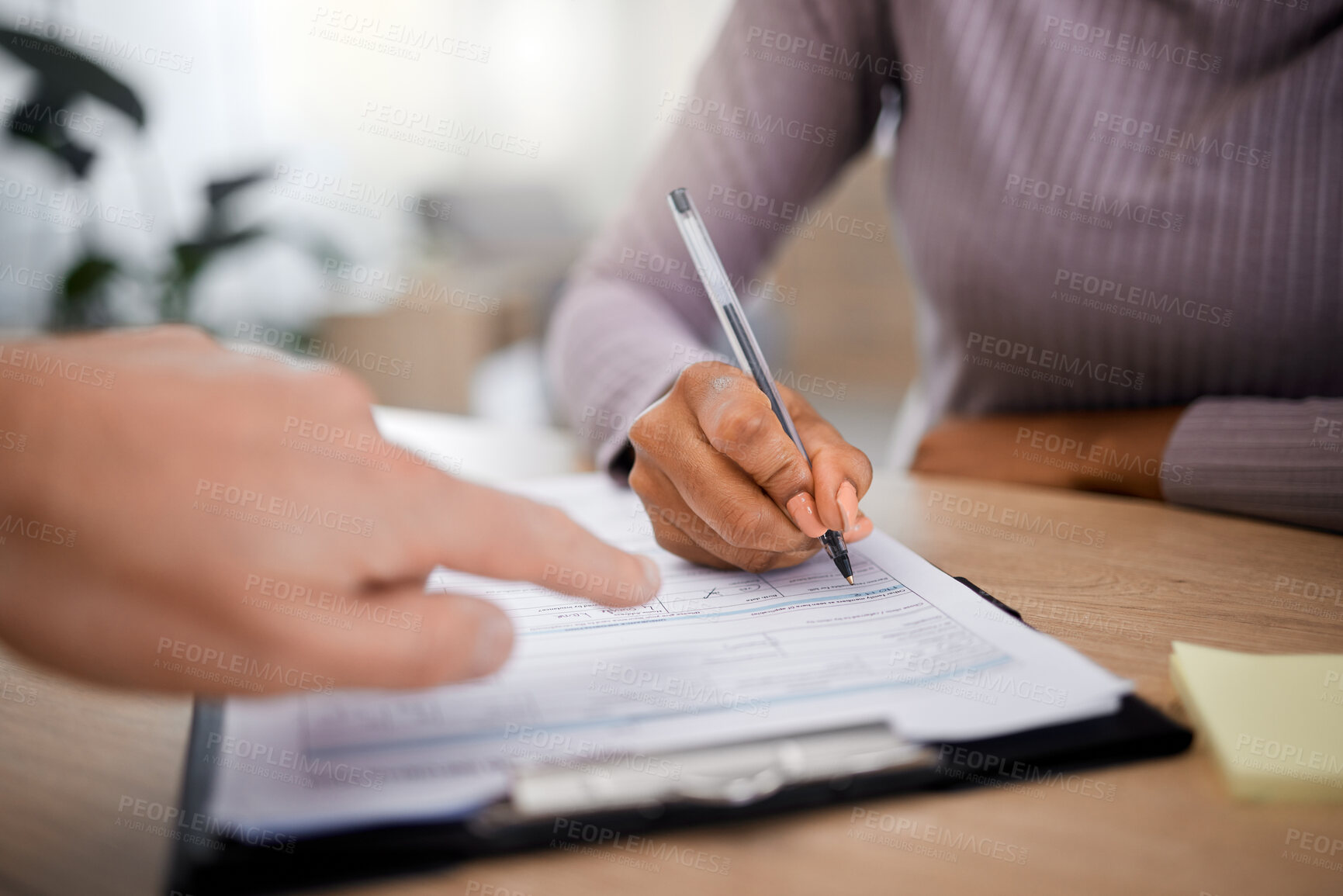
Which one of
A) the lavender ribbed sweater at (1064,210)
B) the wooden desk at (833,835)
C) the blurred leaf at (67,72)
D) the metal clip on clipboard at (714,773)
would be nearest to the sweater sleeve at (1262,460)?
the lavender ribbed sweater at (1064,210)

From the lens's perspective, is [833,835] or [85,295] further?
[85,295]

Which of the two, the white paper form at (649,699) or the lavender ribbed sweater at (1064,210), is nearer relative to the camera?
the white paper form at (649,699)

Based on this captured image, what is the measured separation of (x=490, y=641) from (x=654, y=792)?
0.08 metres

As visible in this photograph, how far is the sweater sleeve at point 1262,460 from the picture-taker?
581mm

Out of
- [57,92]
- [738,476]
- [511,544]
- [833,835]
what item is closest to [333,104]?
[57,92]

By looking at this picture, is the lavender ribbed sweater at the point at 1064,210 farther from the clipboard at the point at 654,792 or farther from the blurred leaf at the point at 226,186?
the blurred leaf at the point at 226,186

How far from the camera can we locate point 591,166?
4836 millimetres

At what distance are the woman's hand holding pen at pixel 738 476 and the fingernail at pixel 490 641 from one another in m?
0.19

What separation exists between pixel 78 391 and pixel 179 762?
0.48 feet

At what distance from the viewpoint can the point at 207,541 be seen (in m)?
0.27

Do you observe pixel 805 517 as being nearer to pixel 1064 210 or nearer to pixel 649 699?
pixel 649 699

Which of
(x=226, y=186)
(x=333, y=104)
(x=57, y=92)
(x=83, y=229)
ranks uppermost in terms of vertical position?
(x=57, y=92)

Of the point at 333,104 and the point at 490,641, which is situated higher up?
the point at 490,641

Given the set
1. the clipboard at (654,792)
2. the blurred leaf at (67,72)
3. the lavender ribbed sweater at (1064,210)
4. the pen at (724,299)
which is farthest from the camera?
the blurred leaf at (67,72)
